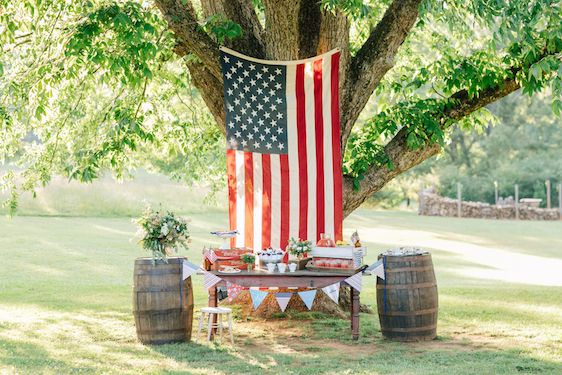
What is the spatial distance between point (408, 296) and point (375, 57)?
3.34m

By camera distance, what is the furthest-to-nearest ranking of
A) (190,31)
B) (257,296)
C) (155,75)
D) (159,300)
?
(155,75) < (190,31) < (257,296) < (159,300)

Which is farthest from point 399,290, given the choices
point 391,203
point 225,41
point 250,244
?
point 391,203

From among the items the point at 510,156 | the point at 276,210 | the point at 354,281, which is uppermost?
the point at 510,156

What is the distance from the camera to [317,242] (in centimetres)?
990

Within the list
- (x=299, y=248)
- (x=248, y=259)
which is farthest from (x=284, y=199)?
(x=248, y=259)

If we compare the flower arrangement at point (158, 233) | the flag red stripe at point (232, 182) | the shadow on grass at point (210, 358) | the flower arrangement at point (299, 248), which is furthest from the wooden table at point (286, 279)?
the flag red stripe at point (232, 182)

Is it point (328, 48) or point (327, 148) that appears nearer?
point (327, 148)

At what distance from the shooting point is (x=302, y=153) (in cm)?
1013

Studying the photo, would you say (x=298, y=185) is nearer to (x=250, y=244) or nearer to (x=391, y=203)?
(x=250, y=244)

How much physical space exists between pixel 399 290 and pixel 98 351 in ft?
9.96

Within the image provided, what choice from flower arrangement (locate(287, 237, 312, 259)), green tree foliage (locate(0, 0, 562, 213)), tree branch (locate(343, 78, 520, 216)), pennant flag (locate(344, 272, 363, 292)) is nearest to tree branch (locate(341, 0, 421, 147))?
green tree foliage (locate(0, 0, 562, 213))

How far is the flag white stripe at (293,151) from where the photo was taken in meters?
10.1

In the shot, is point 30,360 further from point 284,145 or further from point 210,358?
point 284,145

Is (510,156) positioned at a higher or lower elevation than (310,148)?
higher
